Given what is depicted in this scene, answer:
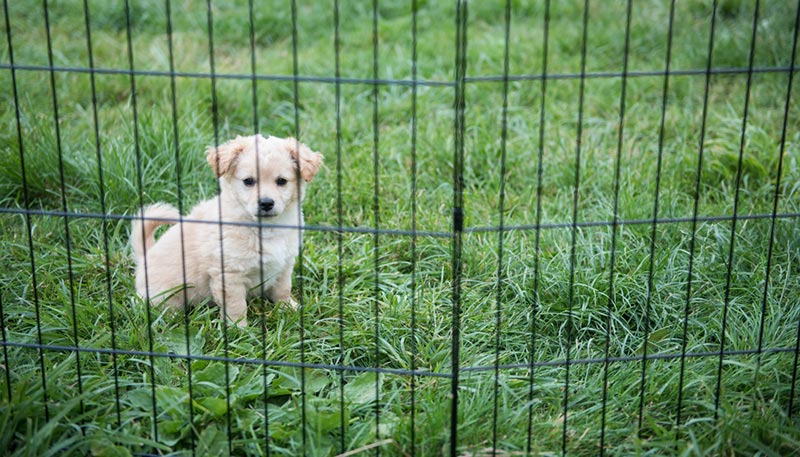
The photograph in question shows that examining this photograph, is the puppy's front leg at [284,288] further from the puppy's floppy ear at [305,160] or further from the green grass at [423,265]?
the puppy's floppy ear at [305,160]

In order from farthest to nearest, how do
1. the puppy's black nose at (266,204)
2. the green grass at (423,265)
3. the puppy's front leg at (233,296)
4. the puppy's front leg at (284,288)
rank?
the puppy's front leg at (284,288) → the puppy's front leg at (233,296) → the puppy's black nose at (266,204) → the green grass at (423,265)

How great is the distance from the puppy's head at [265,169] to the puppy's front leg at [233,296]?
0.98 feet

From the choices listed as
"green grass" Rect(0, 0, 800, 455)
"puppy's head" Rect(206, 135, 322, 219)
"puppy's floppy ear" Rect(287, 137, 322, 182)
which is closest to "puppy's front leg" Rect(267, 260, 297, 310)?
"green grass" Rect(0, 0, 800, 455)

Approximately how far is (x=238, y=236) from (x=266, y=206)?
0.26 metres

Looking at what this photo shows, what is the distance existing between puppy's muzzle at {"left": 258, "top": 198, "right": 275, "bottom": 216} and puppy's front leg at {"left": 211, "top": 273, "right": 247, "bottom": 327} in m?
0.34

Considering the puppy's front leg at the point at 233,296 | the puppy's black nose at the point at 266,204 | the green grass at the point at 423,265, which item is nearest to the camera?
the green grass at the point at 423,265

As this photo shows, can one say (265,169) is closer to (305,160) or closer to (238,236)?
(305,160)

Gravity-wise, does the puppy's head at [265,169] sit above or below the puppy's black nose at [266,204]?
above

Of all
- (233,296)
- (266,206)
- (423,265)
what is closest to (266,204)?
(266,206)

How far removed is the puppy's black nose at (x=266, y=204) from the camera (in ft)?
11.4

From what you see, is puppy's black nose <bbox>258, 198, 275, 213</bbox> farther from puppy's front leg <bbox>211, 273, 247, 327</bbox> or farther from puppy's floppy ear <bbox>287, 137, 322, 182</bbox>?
puppy's front leg <bbox>211, 273, 247, 327</bbox>

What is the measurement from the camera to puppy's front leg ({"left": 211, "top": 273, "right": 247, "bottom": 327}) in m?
3.64

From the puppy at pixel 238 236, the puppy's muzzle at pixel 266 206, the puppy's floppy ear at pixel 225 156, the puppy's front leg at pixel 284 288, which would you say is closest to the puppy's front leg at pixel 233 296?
the puppy at pixel 238 236

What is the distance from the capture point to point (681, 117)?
5672 mm
